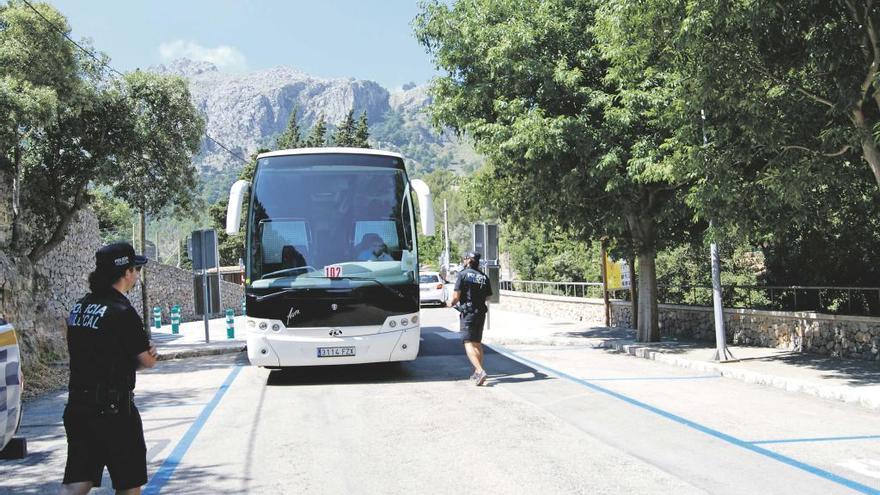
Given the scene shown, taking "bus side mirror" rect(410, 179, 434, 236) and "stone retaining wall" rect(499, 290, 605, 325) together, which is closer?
"bus side mirror" rect(410, 179, 434, 236)

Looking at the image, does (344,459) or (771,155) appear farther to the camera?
(771,155)

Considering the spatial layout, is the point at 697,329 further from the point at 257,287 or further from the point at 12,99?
the point at 12,99

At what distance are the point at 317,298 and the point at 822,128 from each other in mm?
7696

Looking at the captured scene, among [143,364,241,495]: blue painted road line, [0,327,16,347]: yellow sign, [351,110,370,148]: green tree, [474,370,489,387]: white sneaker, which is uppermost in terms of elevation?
[351,110,370,148]: green tree

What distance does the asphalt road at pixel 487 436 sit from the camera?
5508 mm

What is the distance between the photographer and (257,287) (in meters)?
10.1

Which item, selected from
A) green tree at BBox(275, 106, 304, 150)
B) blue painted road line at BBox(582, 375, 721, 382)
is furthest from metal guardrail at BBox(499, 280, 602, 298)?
green tree at BBox(275, 106, 304, 150)

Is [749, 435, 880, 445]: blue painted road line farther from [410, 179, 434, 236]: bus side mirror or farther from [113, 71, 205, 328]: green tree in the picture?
[113, 71, 205, 328]: green tree

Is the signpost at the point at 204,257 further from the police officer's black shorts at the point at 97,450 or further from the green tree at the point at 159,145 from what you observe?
the police officer's black shorts at the point at 97,450

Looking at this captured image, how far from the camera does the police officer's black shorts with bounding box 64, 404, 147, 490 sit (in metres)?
3.79

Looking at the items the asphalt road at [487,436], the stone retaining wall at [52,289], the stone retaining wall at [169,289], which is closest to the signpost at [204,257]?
the stone retaining wall at [52,289]

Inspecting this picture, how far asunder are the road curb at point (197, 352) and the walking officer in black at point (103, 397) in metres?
12.5

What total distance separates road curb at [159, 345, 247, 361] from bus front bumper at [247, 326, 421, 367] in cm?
646

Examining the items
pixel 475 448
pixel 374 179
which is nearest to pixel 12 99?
pixel 374 179
